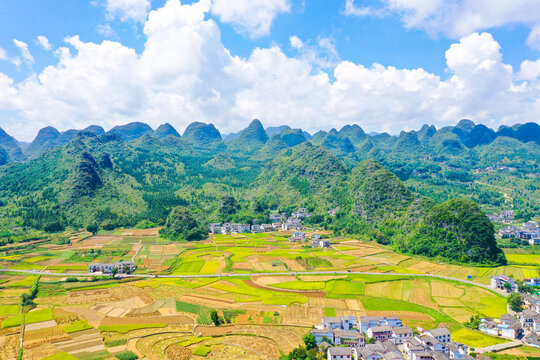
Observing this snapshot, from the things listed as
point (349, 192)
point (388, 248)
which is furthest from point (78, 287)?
point (349, 192)

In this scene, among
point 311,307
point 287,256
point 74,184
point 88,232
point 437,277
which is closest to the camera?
point 311,307

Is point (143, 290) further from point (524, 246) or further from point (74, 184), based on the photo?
point (524, 246)

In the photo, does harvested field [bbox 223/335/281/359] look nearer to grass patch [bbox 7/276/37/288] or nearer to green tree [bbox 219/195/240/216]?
grass patch [bbox 7/276/37/288]

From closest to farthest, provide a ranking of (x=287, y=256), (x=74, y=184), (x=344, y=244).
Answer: (x=287, y=256)
(x=344, y=244)
(x=74, y=184)

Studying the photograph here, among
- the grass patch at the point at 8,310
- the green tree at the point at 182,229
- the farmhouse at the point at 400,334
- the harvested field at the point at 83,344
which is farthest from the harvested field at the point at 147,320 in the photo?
the green tree at the point at 182,229

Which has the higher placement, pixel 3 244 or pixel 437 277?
pixel 3 244

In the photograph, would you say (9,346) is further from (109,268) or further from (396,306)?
(396,306)

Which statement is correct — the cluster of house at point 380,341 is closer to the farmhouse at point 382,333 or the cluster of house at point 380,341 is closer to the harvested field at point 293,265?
the farmhouse at point 382,333

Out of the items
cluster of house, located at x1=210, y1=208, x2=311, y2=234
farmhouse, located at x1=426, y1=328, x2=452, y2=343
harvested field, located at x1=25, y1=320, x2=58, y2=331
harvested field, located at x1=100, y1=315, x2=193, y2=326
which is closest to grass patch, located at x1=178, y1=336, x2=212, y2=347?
harvested field, located at x1=100, y1=315, x2=193, y2=326
